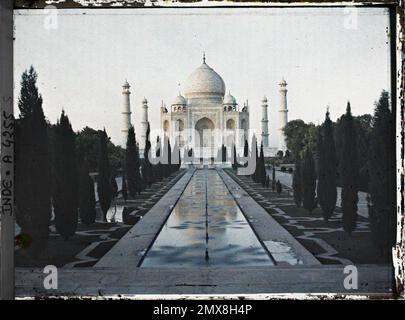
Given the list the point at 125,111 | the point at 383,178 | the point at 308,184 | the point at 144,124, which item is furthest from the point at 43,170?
the point at 308,184

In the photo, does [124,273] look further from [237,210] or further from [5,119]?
[237,210]

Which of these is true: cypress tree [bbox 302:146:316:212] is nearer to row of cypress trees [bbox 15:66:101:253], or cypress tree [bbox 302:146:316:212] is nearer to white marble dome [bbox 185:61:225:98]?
white marble dome [bbox 185:61:225:98]

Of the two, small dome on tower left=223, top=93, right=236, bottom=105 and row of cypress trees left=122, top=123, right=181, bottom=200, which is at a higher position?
small dome on tower left=223, top=93, right=236, bottom=105

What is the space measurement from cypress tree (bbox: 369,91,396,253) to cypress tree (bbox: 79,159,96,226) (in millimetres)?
3268

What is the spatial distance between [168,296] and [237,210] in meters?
3.68

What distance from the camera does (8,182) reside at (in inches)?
152

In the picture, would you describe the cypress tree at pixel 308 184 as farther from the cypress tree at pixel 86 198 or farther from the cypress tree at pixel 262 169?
the cypress tree at pixel 86 198

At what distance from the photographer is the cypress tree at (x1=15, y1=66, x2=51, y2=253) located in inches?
166

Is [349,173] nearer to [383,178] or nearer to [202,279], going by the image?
[383,178]

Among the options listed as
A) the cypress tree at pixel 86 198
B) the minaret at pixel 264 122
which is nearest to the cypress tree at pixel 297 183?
the minaret at pixel 264 122

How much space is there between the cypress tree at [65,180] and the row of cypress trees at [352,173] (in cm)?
288

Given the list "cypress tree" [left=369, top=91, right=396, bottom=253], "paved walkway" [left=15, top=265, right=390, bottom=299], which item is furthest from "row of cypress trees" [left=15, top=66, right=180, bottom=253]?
"cypress tree" [left=369, top=91, right=396, bottom=253]

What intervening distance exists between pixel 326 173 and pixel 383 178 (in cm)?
202

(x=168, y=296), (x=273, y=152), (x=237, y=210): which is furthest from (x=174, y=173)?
(x=168, y=296)
